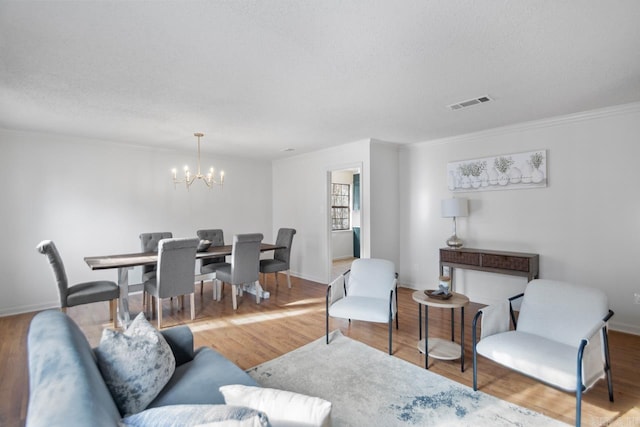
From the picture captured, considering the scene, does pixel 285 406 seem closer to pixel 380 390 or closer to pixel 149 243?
pixel 380 390

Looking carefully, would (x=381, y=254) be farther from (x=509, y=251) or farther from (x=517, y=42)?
(x=517, y=42)

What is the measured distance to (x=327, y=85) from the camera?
110 inches

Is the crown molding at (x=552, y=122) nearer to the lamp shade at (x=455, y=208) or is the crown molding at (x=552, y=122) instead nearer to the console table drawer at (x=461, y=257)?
the lamp shade at (x=455, y=208)

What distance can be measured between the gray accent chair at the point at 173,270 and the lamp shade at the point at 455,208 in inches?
132

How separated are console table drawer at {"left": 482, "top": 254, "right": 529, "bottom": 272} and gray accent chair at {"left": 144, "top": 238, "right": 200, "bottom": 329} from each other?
3.65 m

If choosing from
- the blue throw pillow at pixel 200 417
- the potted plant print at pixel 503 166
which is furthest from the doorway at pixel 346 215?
the blue throw pillow at pixel 200 417

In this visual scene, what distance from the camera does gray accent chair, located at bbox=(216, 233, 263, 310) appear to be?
13.9 feet

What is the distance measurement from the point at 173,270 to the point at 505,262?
4.01 meters

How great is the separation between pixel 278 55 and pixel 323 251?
13.0 feet

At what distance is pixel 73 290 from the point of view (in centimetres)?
351

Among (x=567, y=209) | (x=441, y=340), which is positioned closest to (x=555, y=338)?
(x=441, y=340)

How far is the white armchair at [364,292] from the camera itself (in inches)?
117

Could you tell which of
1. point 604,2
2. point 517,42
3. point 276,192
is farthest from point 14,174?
point 604,2

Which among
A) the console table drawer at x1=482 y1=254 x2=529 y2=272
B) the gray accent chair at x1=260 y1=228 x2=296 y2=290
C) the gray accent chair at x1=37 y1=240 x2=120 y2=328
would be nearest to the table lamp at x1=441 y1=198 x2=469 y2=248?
the console table drawer at x1=482 y1=254 x2=529 y2=272
